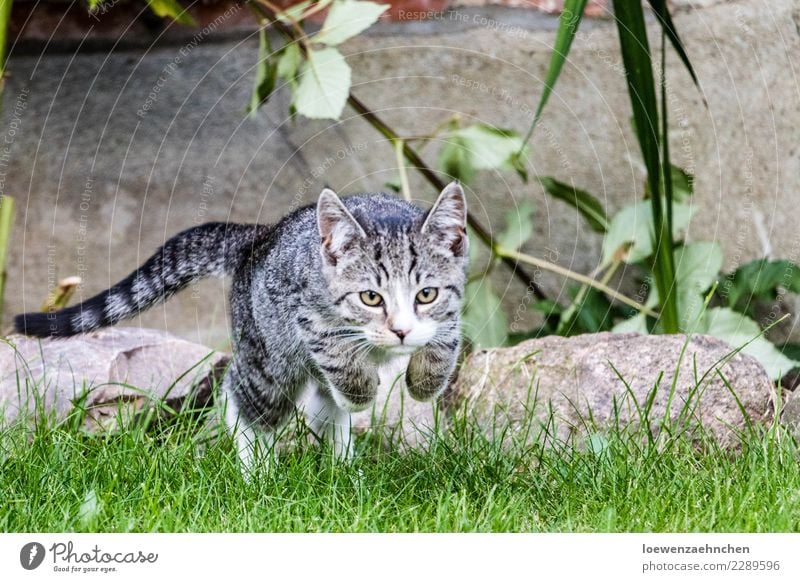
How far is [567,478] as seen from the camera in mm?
1939

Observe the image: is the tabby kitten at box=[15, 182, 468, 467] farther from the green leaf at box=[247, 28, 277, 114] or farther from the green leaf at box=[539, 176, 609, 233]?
the green leaf at box=[539, 176, 609, 233]

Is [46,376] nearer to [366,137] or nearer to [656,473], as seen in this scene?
[366,137]

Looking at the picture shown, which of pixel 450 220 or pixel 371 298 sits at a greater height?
pixel 450 220

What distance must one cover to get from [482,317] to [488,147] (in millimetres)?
438

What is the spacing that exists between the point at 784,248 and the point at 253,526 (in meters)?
1.72

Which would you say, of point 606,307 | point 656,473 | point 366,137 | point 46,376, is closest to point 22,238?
point 46,376

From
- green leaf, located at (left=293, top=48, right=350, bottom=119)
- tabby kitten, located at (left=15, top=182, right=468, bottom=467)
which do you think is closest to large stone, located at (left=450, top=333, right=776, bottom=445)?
tabby kitten, located at (left=15, top=182, right=468, bottom=467)

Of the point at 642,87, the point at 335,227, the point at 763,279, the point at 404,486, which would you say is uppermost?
the point at 642,87

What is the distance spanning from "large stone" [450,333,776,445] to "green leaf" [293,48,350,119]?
76 centimetres

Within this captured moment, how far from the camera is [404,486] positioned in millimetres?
1949

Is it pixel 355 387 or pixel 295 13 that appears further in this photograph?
pixel 295 13

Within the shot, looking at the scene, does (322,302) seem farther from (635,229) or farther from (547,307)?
(635,229)

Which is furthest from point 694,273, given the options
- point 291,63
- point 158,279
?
point 158,279

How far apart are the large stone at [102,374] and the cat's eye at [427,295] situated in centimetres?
57
